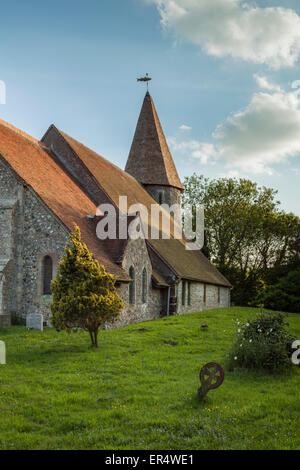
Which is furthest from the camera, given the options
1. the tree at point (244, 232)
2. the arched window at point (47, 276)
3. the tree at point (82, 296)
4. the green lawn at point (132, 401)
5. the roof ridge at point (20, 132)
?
the tree at point (244, 232)

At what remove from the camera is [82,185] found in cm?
2595

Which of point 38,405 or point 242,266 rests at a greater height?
point 242,266

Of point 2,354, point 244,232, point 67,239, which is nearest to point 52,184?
point 67,239

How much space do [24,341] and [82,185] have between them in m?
13.3

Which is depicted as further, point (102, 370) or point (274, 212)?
point (274, 212)

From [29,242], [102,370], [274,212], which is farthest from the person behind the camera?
[274,212]

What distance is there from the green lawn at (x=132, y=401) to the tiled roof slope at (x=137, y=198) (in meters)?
12.3

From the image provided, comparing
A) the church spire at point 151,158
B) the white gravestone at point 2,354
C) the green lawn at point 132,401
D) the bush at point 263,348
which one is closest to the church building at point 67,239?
the white gravestone at point 2,354

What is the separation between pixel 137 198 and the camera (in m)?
30.7

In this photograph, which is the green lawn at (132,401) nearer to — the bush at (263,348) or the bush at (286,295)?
the bush at (263,348)

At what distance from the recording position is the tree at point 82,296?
13.5 meters
